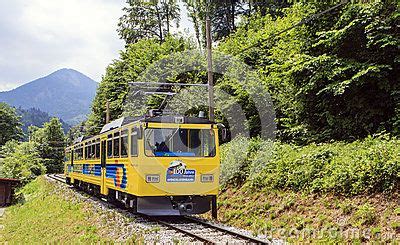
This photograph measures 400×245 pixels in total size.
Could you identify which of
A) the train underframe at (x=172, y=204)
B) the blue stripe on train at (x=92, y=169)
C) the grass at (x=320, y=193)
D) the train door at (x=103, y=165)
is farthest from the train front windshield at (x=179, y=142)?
the blue stripe on train at (x=92, y=169)

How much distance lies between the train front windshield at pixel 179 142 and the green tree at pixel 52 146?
52.5 m

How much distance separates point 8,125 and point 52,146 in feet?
91.5

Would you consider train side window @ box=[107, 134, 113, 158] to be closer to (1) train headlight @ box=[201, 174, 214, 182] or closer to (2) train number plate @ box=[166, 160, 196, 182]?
(2) train number plate @ box=[166, 160, 196, 182]

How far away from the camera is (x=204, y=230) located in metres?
10.6

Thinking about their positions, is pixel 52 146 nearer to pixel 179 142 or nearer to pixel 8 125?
pixel 8 125

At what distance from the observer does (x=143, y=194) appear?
1170cm

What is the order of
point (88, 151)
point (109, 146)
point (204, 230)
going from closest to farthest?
point (204, 230) → point (109, 146) → point (88, 151)

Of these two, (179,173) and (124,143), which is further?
(124,143)

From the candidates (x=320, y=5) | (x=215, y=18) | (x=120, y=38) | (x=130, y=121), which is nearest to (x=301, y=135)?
(x=320, y=5)

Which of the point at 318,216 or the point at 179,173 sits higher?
the point at 179,173

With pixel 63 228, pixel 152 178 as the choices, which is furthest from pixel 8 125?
pixel 152 178

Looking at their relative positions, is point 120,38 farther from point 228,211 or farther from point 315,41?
point 228,211

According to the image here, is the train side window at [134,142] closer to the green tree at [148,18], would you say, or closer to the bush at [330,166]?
the bush at [330,166]

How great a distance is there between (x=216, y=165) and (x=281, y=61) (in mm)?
9423
